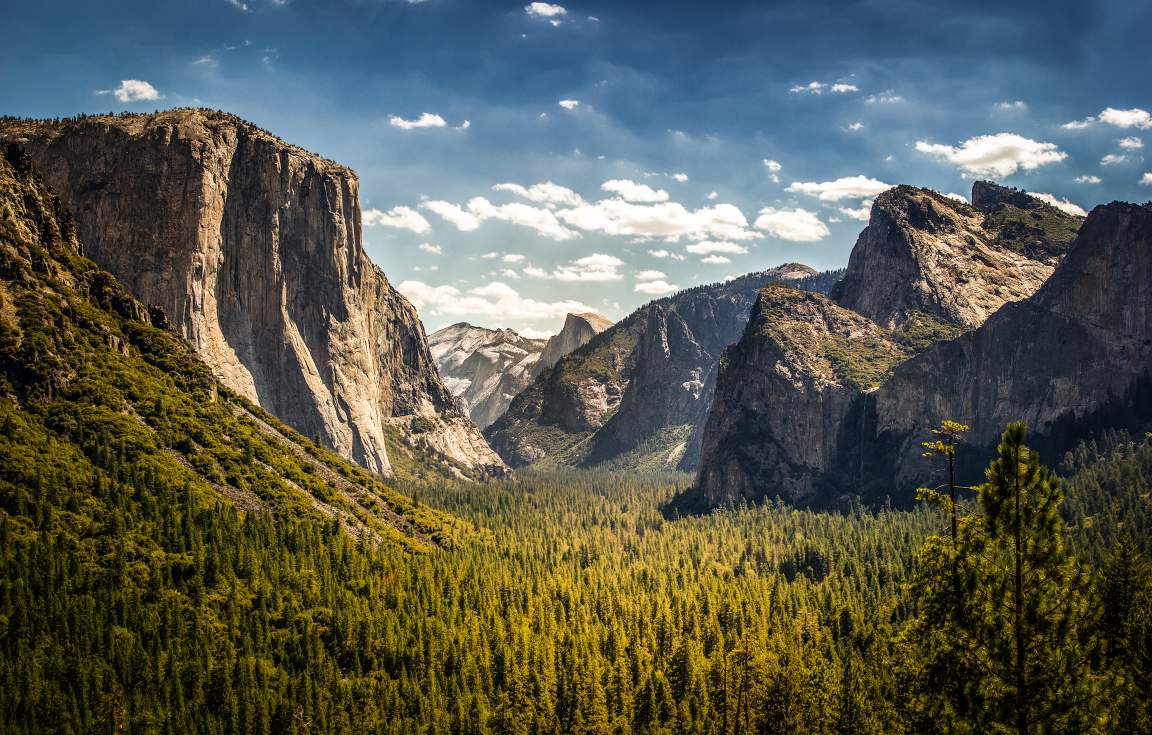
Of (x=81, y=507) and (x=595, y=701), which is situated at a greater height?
(x=81, y=507)

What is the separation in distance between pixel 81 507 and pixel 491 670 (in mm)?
65534

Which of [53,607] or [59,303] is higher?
[59,303]

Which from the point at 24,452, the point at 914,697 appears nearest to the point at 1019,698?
the point at 914,697

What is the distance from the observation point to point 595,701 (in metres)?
100

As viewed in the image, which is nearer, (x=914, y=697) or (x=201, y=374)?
(x=914, y=697)

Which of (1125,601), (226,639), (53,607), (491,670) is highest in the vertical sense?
(1125,601)

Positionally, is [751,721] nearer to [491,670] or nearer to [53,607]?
[491,670]

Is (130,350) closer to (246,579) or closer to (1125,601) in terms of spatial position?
(246,579)

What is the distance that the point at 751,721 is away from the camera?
3108 inches

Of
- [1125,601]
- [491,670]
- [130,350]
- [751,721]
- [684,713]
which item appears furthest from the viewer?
[130,350]

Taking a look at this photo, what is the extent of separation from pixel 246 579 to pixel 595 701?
5945 cm

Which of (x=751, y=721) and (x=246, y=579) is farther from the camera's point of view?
(x=246, y=579)

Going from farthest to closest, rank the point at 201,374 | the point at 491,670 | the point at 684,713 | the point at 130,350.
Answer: the point at 201,374 < the point at 130,350 < the point at 491,670 < the point at 684,713

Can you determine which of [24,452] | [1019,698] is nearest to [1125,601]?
[1019,698]
